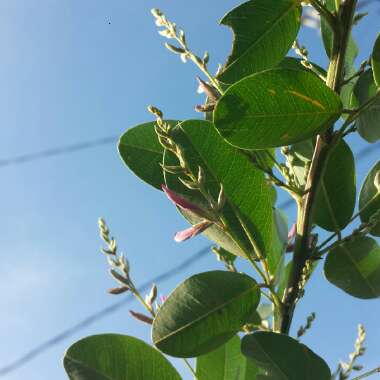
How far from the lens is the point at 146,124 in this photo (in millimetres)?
1239

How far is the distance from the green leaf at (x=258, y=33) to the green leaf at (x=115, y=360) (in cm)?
54

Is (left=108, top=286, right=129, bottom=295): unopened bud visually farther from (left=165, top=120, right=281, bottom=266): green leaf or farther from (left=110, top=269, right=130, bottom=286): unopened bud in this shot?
(left=165, top=120, right=281, bottom=266): green leaf

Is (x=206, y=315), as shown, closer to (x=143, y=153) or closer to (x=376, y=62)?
(x=143, y=153)

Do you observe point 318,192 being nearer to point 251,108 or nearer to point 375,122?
point 375,122

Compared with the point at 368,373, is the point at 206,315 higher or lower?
higher

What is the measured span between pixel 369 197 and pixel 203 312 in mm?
444

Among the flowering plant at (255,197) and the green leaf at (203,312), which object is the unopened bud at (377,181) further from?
the green leaf at (203,312)

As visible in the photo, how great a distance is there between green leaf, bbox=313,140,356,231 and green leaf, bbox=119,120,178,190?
332 millimetres

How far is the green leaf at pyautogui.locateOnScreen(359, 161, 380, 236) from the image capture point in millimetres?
1236

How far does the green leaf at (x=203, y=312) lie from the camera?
1034 millimetres

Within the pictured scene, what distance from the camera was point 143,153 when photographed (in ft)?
4.03

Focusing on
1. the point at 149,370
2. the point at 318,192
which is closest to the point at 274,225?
the point at 318,192

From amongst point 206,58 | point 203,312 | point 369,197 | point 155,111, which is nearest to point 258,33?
point 206,58

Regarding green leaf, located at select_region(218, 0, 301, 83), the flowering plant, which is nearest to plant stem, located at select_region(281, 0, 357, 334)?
the flowering plant
